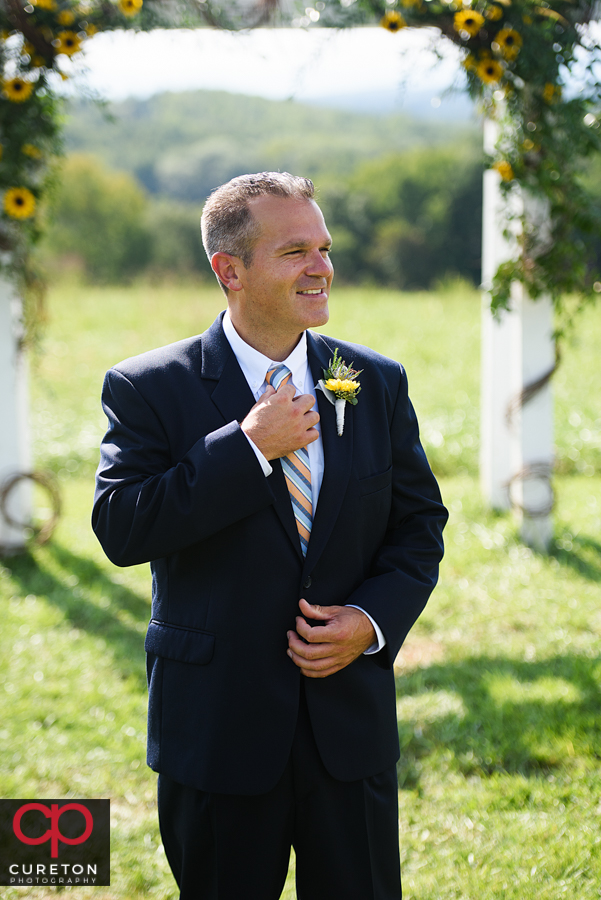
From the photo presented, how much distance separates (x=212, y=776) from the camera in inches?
68.4

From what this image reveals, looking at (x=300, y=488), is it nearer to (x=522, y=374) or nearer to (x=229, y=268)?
(x=229, y=268)

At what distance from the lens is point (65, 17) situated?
433cm

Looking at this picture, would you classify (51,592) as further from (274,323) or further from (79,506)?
(274,323)

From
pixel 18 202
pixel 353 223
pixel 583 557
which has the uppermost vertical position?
pixel 353 223

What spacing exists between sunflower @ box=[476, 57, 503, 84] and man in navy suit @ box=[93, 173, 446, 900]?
3052 mm

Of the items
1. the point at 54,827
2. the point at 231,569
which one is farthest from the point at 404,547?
the point at 54,827

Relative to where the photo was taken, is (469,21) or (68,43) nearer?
(469,21)

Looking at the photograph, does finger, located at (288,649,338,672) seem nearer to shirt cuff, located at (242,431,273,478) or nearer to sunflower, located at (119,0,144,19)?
shirt cuff, located at (242,431,273,478)

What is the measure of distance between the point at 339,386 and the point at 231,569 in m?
0.53

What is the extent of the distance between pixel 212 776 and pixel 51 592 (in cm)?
367

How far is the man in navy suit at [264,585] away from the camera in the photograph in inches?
67.7

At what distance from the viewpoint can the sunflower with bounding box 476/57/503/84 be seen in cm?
429

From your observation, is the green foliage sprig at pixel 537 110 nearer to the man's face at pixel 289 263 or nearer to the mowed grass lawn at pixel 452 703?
the mowed grass lawn at pixel 452 703

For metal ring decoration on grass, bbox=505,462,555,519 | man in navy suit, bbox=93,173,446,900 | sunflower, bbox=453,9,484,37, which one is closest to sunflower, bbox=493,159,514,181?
sunflower, bbox=453,9,484,37
